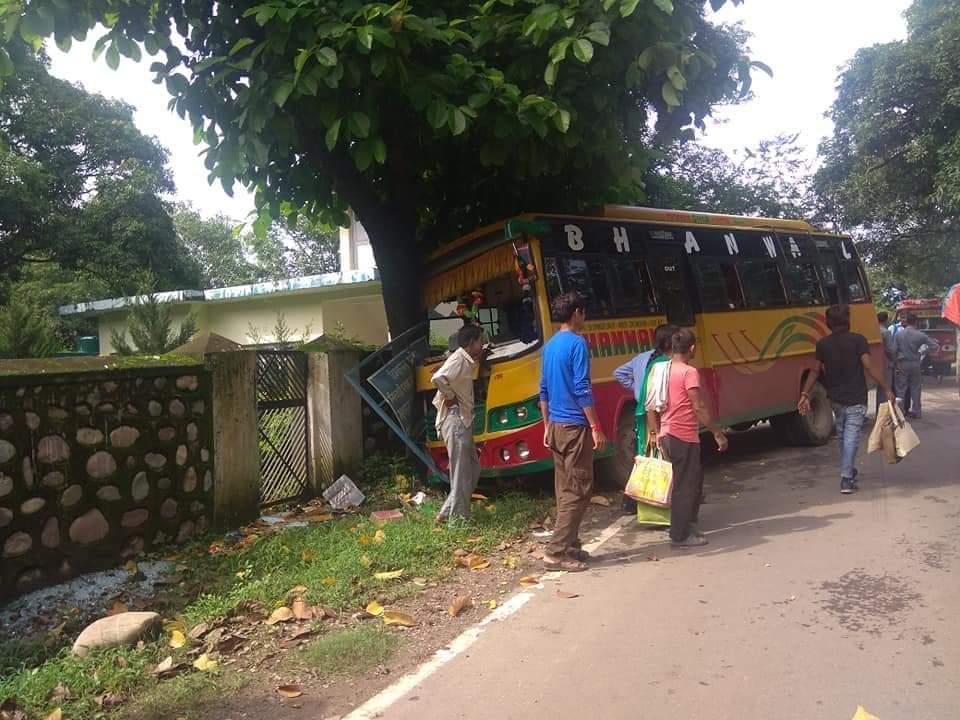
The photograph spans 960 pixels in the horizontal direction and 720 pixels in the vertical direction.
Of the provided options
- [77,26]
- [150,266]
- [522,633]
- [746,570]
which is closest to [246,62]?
[77,26]

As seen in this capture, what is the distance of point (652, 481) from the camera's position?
242 inches

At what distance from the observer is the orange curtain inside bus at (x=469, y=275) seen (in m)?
7.61

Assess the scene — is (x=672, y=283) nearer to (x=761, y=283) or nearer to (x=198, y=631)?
(x=761, y=283)

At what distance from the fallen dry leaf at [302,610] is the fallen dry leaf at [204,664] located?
2.26 feet

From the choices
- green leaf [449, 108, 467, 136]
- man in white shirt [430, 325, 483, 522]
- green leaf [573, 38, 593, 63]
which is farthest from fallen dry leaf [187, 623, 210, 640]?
green leaf [573, 38, 593, 63]

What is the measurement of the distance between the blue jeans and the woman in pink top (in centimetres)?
213

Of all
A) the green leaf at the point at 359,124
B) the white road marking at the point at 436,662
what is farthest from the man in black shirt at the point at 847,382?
the green leaf at the point at 359,124

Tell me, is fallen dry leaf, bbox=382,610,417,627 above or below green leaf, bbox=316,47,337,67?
below

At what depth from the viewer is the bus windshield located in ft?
24.6

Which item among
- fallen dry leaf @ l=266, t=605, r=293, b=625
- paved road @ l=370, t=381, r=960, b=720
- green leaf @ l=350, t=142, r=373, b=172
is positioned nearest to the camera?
paved road @ l=370, t=381, r=960, b=720

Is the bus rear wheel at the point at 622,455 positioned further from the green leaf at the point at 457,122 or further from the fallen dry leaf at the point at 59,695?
the fallen dry leaf at the point at 59,695

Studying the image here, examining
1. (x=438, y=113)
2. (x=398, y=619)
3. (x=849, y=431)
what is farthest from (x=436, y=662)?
(x=849, y=431)

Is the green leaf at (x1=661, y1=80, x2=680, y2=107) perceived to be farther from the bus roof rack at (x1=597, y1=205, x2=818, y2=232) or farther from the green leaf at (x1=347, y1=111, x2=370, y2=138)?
the green leaf at (x1=347, y1=111, x2=370, y2=138)

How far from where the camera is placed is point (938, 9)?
739 inches
